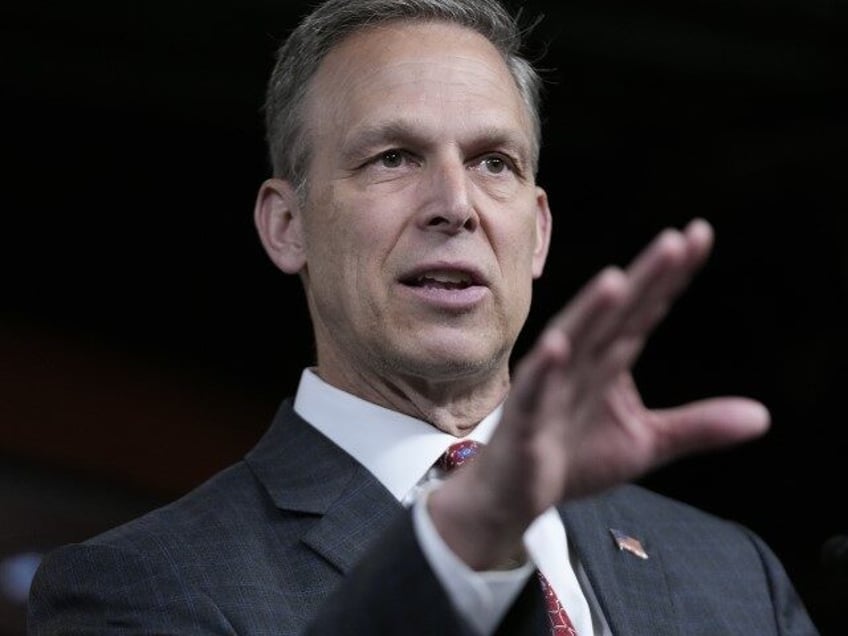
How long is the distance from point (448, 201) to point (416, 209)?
0.06m

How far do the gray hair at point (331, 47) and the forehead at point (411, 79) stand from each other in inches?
0.9

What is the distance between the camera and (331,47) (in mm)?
2637

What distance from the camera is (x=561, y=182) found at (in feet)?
14.0

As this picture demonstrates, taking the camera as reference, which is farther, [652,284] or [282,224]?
[282,224]

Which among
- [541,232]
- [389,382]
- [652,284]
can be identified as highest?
[652,284]

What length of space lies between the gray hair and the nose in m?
0.28

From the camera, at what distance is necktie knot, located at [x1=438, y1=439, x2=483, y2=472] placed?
237 centimetres

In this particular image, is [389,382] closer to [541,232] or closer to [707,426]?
[541,232]

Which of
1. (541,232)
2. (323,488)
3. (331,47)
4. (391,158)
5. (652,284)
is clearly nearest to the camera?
(652,284)

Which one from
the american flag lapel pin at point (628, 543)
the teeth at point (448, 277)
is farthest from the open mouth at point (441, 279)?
the american flag lapel pin at point (628, 543)

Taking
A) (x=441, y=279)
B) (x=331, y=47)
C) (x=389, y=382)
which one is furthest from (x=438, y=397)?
(x=331, y=47)

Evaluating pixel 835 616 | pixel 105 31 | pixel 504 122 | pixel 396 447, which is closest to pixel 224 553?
pixel 396 447

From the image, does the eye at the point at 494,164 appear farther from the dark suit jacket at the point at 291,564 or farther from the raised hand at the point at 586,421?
the raised hand at the point at 586,421

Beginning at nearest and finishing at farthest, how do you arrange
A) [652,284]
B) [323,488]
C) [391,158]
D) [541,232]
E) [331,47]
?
[652,284], [323,488], [391,158], [331,47], [541,232]
